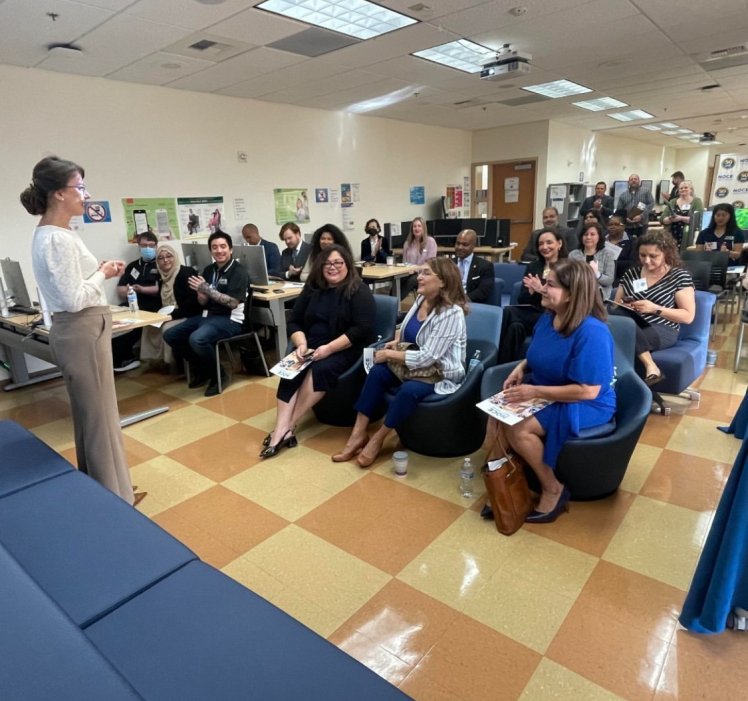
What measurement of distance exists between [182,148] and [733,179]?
7241 millimetres

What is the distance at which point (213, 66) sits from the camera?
15.4ft

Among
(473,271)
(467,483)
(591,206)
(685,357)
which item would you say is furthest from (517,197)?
(467,483)

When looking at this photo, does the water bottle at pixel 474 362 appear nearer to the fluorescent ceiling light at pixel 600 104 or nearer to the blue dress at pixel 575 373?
the blue dress at pixel 575 373

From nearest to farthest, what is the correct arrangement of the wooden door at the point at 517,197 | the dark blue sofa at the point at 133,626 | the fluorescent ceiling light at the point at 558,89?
the dark blue sofa at the point at 133,626 < the fluorescent ceiling light at the point at 558,89 < the wooden door at the point at 517,197

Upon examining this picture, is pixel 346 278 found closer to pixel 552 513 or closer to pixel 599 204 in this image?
pixel 552 513

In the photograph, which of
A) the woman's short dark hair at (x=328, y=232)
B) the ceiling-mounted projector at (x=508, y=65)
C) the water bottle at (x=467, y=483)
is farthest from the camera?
the ceiling-mounted projector at (x=508, y=65)

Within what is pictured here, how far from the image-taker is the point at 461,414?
2895 mm

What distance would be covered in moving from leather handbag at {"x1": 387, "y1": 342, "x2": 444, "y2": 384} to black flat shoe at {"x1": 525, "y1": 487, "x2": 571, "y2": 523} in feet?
2.84

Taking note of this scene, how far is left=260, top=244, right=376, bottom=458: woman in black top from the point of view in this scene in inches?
129

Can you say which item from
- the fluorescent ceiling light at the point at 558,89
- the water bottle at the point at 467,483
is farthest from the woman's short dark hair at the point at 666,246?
the fluorescent ceiling light at the point at 558,89

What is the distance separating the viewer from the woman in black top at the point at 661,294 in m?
3.38

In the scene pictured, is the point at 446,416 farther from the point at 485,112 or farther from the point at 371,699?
the point at 485,112

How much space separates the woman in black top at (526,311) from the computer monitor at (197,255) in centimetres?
310

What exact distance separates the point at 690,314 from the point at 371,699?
3.27 m
